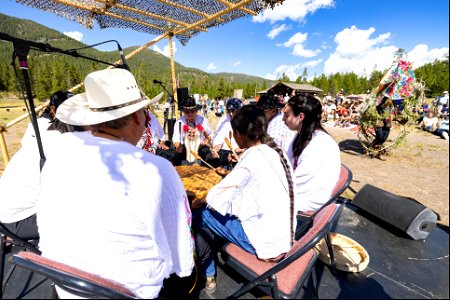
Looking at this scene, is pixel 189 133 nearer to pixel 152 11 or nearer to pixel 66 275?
pixel 152 11

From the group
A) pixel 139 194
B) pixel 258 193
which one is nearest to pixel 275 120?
pixel 258 193

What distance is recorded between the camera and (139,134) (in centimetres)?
140

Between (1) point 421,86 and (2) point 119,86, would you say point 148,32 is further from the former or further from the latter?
(1) point 421,86

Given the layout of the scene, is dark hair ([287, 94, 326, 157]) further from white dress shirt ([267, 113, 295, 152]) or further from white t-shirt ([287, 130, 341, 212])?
white dress shirt ([267, 113, 295, 152])

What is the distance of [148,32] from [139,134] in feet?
11.3

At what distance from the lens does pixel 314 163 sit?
2127mm

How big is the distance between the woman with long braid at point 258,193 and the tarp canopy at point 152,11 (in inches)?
70.8

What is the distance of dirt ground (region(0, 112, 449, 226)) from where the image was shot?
476 cm

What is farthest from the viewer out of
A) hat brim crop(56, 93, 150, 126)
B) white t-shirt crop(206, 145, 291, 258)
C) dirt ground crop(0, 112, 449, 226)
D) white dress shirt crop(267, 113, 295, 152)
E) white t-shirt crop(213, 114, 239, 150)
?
dirt ground crop(0, 112, 449, 226)

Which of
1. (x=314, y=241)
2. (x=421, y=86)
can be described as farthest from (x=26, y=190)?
(x=421, y=86)

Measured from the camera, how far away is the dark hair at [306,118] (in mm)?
2447

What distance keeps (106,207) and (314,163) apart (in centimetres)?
183

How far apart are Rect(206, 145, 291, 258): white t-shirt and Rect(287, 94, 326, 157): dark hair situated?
0.99m

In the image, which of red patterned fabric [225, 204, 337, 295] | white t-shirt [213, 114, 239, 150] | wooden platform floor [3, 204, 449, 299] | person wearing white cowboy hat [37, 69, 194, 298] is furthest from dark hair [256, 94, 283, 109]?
person wearing white cowboy hat [37, 69, 194, 298]
